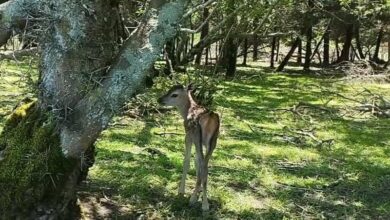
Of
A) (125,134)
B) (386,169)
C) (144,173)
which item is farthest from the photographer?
(125,134)

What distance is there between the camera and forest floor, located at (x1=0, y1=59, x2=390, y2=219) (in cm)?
681

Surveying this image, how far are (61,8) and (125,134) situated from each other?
573 centimetres

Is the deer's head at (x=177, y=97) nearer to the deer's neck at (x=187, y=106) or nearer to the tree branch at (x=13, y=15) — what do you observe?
the deer's neck at (x=187, y=106)

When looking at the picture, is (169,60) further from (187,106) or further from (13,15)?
(13,15)

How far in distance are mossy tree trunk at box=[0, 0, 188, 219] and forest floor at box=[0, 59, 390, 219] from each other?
1.77ft

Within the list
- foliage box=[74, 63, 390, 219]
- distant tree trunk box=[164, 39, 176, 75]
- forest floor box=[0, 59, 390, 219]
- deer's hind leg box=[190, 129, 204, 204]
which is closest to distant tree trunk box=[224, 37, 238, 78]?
distant tree trunk box=[164, 39, 176, 75]

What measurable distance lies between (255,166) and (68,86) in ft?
14.5

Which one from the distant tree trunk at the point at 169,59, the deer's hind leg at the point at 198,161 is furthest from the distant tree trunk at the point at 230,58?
the deer's hind leg at the point at 198,161

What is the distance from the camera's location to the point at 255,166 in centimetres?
896

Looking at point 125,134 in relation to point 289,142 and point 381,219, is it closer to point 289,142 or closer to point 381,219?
point 289,142

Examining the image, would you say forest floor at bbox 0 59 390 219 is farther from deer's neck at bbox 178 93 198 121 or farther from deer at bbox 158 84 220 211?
deer's neck at bbox 178 93 198 121

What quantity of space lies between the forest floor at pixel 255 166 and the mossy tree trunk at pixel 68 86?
54cm

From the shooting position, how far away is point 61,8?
16.6ft

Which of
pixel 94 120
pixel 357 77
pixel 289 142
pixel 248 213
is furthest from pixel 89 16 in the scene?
pixel 357 77
